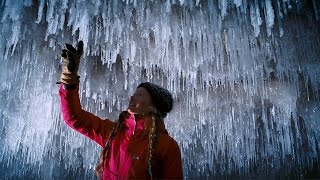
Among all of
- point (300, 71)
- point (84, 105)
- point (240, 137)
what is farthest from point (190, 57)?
A: point (240, 137)

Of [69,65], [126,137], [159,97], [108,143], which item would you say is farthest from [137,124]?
[69,65]

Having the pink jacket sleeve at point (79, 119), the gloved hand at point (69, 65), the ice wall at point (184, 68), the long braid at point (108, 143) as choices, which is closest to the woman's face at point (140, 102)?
the long braid at point (108, 143)

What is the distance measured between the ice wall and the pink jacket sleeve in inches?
195

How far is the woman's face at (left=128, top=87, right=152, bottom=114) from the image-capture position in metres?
2.30

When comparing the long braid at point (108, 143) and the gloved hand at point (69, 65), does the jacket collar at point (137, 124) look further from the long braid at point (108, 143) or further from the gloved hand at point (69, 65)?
the gloved hand at point (69, 65)

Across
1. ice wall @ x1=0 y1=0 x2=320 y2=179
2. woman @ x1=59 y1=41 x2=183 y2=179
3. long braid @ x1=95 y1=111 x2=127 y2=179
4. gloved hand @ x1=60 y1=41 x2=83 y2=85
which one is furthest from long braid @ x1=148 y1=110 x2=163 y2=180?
ice wall @ x1=0 y1=0 x2=320 y2=179

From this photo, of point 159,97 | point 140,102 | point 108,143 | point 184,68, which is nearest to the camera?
point 108,143

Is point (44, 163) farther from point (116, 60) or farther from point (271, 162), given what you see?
point (271, 162)

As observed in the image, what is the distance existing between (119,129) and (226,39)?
6.55 meters

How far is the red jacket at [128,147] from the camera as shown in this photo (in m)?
2.02

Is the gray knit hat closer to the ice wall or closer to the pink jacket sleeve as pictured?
the pink jacket sleeve

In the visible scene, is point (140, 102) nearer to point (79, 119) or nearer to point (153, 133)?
point (153, 133)

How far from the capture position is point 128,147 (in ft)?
6.80

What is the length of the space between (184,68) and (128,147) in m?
7.48
